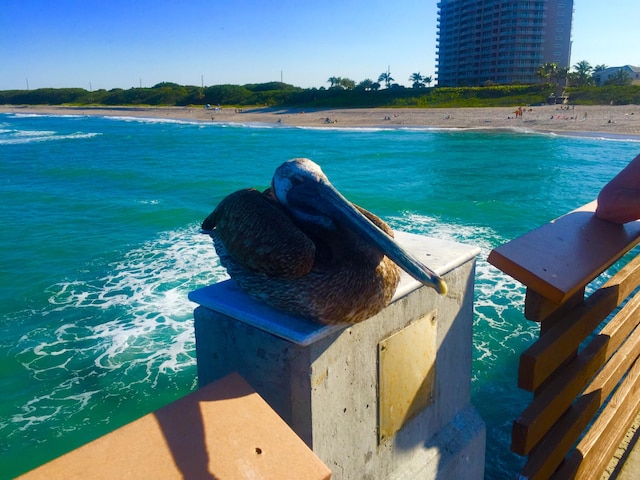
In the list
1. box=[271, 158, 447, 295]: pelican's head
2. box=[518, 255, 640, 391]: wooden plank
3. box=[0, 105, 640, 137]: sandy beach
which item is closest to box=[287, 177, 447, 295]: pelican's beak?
box=[271, 158, 447, 295]: pelican's head

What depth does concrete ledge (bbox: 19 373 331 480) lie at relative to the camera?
144 cm

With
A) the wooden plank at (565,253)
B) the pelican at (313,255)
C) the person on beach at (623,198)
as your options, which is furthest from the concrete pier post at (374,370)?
the person on beach at (623,198)

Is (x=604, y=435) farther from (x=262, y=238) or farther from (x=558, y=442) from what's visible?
(x=262, y=238)

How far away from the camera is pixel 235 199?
2701mm

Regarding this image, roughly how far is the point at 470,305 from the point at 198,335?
1.60 m

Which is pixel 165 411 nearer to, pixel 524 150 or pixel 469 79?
pixel 524 150

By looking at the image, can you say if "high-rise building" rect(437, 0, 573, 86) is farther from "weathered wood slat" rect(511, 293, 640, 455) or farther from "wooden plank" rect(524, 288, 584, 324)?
"wooden plank" rect(524, 288, 584, 324)

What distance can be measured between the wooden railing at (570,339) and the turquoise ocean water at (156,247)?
8.99 ft

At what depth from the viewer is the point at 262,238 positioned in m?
2.40

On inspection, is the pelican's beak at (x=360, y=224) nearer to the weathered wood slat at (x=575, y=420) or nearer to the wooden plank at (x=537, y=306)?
the wooden plank at (x=537, y=306)

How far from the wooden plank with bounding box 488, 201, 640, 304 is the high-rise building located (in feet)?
314

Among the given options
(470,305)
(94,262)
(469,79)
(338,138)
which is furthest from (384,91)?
(470,305)

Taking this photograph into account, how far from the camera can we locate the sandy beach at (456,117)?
40.5 metres

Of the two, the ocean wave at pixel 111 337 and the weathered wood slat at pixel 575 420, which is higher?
the weathered wood slat at pixel 575 420
